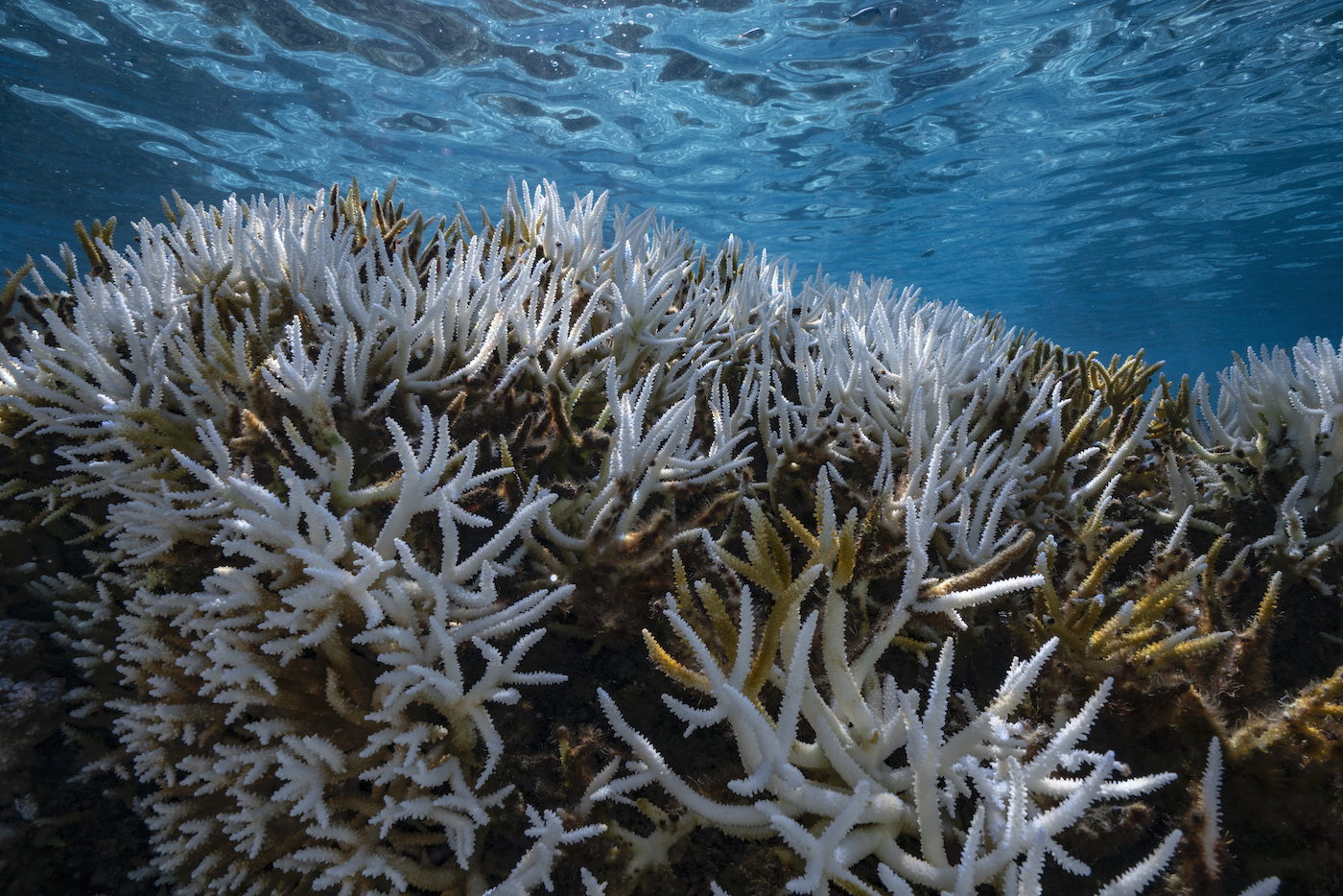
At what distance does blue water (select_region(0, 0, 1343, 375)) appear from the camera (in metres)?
13.5

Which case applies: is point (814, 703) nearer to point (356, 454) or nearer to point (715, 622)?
point (715, 622)

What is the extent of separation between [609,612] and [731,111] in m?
18.8

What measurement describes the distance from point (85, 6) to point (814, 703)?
2053cm

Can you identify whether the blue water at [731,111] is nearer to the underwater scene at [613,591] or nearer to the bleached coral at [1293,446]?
the underwater scene at [613,591]

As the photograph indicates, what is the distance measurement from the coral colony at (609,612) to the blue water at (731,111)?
14367 mm

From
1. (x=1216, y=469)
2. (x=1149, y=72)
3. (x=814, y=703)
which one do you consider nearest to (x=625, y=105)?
(x=1149, y=72)

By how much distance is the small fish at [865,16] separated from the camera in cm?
1314

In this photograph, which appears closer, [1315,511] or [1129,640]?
[1129,640]

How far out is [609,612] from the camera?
2.10m

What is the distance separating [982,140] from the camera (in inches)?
744

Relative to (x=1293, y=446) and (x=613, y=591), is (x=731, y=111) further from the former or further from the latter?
(x=613, y=591)

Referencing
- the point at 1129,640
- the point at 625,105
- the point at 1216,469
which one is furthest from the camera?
the point at 625,105

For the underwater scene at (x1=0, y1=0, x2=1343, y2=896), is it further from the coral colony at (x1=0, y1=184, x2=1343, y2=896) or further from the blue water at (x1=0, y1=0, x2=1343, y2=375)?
the blue water at (x1=0, y1=0, x2=1343, y2=375)

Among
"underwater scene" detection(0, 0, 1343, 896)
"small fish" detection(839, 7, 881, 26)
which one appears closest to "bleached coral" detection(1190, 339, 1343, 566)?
"underwater scene" detection(0, 0, 1343, 896)
